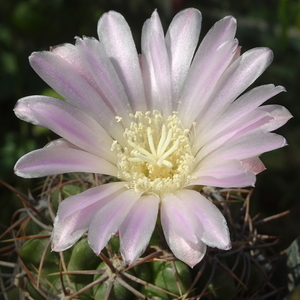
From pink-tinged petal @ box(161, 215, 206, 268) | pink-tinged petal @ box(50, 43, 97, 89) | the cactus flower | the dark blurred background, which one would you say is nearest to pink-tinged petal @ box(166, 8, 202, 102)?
the cactus flower

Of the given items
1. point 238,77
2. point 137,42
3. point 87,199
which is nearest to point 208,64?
point 238,77

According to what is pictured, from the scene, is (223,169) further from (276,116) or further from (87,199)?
(87,199)

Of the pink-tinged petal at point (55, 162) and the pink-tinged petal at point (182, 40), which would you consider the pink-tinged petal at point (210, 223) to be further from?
the pink-tinged petal at point (182, 40)

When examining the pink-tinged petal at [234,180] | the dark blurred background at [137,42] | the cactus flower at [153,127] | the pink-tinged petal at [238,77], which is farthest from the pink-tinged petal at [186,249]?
the dark blurred background at [137,42]

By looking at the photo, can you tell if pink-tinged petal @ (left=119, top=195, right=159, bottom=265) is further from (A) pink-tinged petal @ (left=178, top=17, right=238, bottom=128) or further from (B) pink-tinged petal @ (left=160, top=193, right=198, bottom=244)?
(A) pink-tinged petal @ (left=178, top=17, right=238, bottom=128)

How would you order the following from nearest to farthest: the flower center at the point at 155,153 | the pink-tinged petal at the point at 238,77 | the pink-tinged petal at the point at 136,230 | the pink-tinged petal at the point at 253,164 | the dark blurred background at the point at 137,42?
the pink-tinged petal at the point at 136,230 → the pink-tinged petal at the point at 253,164 → the pink-tinged petal at the point at 238,77 → the flower center at the point at 155,153 → the dark blurred background at the point at 137,42

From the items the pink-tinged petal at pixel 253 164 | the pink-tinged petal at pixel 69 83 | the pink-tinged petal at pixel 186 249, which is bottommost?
the pink-tinged petal at pixel 186 249

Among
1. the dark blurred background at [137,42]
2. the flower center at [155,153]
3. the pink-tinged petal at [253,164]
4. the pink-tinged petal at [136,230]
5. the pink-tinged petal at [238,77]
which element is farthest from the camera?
the dark blurred background at [137,42]
